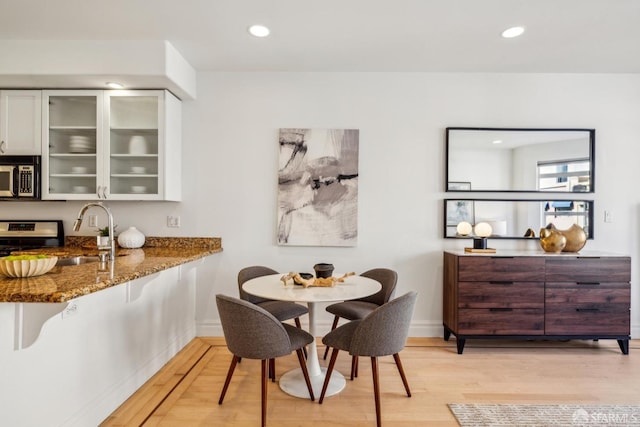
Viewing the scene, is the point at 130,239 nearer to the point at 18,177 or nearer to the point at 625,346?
the point at 18,177

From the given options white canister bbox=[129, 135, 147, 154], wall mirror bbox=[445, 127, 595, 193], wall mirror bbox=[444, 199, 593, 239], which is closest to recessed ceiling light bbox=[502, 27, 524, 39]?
wall mirror bbox=[445, 127, 595, 193]

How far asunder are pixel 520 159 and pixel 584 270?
3.54ft

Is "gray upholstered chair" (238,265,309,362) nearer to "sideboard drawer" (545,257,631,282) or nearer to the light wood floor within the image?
the light wood floor

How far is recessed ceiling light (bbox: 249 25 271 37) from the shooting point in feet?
8.02

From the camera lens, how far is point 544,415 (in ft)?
6.42

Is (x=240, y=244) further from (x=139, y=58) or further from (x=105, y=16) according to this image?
(x=105, y=16)

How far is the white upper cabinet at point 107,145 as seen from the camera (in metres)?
2.89

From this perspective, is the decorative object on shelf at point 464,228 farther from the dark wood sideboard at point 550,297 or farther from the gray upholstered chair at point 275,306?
the gray upholstered chair at point 275,306

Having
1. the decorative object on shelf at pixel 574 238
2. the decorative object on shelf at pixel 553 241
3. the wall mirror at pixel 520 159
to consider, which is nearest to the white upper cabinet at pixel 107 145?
the wall mirror at pixel 520 159

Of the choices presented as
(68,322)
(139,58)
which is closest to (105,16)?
(139,58)

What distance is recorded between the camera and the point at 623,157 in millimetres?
3195

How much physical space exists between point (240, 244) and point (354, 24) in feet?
6.79

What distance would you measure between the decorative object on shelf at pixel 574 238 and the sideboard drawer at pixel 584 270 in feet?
0.60

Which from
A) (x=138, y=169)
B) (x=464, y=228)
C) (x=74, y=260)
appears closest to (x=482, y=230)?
(x=464, y=228)
